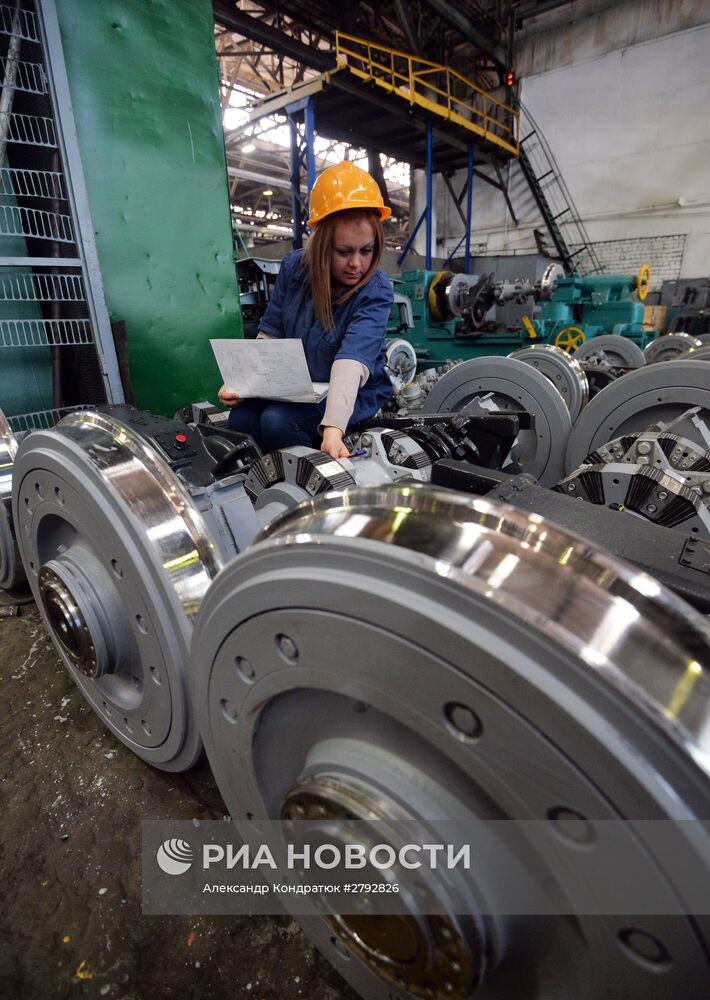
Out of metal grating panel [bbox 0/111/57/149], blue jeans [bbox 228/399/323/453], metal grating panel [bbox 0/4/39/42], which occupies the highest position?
metal grating panel [bbox 0/4/39/42]

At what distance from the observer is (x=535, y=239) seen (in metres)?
10.4

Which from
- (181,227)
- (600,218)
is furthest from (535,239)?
(181,227)

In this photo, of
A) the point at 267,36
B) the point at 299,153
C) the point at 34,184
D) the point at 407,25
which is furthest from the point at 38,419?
the point at 407,25

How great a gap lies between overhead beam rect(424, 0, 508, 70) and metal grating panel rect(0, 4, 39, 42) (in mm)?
8591

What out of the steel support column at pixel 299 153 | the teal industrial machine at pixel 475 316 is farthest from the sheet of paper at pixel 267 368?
the steel support column at pixel 299 153

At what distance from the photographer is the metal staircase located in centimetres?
1015

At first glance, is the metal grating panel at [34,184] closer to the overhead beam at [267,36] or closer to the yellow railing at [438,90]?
the yellow railing at [438,90]

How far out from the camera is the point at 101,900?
2.99 feet

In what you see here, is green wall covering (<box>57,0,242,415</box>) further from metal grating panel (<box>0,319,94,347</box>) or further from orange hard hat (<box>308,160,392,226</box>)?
orange hard hat (<box>308,160,392,226</box>)

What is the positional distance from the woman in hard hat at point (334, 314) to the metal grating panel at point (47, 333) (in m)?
1.11

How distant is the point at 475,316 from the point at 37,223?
4.60m

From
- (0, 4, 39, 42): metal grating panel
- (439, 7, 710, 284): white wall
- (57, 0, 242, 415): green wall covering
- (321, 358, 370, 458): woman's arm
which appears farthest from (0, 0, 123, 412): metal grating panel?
(439, 7, 710, 284): white wall

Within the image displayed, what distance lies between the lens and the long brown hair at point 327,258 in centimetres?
162

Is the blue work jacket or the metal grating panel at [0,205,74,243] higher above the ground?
the metal grating panel at [0,205,74,243]
